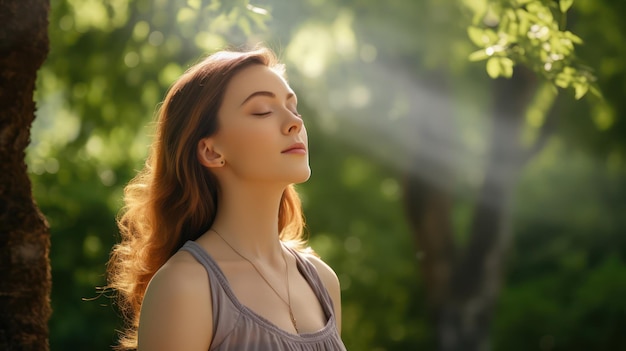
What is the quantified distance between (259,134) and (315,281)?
2.12 ft

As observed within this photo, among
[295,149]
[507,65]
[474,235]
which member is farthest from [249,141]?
[474,235]

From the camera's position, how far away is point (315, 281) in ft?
11.2

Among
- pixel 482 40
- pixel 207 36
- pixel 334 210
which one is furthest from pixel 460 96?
pixel 482 40

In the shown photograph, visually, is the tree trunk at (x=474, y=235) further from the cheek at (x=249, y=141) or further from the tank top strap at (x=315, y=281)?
the cheek at (x=249, y=141)

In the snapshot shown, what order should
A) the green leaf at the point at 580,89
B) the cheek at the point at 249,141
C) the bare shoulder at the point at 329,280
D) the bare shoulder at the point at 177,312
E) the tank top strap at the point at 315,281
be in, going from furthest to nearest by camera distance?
1. the green leaf at the point at 580,89
2. the bare shoulder at the point at 329,280
3. the tank top strap at the point at 315,281
4. the cheek at the point at 249,141
5. the bare shoulder at the point at 177,312

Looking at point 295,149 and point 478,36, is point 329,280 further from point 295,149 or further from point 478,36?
point 478,36

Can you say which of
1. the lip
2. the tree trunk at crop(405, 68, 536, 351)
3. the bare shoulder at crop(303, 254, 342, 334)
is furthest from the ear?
the tree trunk at crop(405, 68, 536, 351)

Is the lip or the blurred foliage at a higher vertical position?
the lip

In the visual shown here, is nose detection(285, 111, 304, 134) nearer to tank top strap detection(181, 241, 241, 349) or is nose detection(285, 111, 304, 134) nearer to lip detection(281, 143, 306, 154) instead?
lip detection(281, 143, 306, 154)

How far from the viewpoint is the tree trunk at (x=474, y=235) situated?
9977mm

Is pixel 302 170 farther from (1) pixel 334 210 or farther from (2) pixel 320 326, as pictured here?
Answer: (1) pixel 334 210

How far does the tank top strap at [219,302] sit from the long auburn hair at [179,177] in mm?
246

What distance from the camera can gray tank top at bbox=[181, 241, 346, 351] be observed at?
115 inches

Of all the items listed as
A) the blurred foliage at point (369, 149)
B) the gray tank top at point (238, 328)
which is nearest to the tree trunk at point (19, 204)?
the gray tank top at point (238, 328)
